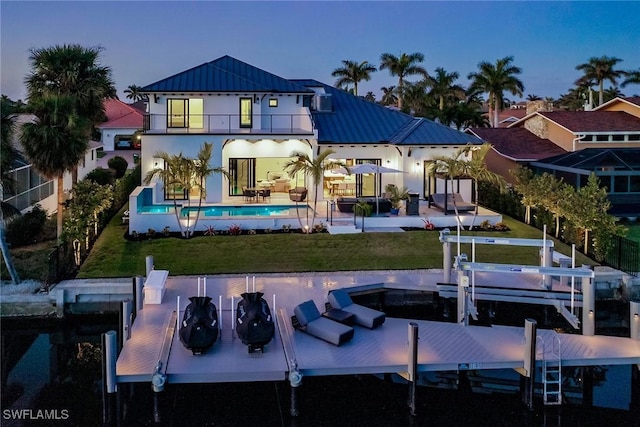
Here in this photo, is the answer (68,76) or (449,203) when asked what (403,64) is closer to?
(449,203)

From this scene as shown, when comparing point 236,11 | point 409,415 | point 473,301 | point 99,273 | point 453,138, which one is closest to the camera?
point 409,415

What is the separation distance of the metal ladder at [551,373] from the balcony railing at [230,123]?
17.5 m

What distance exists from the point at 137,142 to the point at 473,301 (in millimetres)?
51068

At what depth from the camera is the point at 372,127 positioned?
29.9m

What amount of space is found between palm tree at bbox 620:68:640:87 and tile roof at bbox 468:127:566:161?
2185cm

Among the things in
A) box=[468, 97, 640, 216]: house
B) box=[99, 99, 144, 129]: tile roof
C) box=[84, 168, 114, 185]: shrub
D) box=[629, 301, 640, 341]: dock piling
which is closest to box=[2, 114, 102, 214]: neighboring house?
box=[84, 168, 114, 185]: shrub

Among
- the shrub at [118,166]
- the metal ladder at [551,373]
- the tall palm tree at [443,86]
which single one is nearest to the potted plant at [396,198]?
the metal ladder at [551,373]

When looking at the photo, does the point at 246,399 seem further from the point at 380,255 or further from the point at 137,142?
the point at 137,142

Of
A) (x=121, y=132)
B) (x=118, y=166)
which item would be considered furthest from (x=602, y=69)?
(x=121, y=132)

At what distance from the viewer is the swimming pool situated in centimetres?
2303

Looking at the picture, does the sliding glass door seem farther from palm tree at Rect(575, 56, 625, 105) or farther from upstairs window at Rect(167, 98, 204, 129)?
palm tree at Rect(575, 56, 625, 105)

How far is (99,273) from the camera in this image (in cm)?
1784

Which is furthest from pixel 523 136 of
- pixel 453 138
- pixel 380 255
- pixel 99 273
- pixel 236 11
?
pixel 99 273

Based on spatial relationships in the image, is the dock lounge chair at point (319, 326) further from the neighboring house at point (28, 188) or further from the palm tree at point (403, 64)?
the palm tree at point (403, 64)
